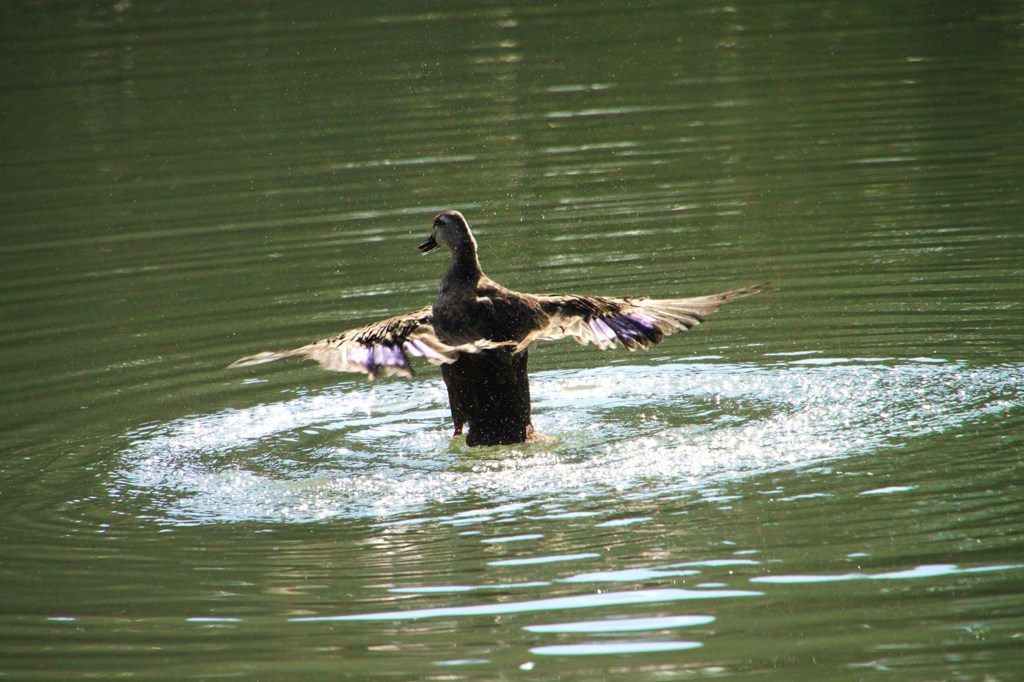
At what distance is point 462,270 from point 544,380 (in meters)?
1.28

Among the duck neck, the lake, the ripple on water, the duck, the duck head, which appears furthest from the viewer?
the duck head

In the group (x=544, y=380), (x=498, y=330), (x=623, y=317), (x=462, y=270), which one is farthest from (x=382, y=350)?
(x=544, y=380)

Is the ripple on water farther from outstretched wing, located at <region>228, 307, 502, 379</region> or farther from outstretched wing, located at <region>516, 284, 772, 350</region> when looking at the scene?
outstretched wing, located at <region>228, 307, 502, 379</region>

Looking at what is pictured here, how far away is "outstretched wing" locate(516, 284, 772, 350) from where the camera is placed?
23.5 feet

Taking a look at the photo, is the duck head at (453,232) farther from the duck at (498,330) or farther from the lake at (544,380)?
the lake at (544,380)

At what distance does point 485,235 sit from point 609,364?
3360 millimetres

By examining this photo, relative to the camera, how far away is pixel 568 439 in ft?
23.9

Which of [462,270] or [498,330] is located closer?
[498,330]

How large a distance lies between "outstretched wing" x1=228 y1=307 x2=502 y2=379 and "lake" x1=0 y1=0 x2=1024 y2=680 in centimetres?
56

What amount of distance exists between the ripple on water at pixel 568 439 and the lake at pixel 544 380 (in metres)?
0.03

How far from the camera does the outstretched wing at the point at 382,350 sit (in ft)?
21.6

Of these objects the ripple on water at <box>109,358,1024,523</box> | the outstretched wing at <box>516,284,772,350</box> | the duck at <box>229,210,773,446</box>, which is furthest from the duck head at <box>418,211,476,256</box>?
the ripple on water at <box>109,358,1024,523</box>

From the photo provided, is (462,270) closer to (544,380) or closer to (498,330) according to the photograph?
(498,330)

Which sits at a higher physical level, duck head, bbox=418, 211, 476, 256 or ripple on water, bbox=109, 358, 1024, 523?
duck head, bbox=418, 211, 476, 256
